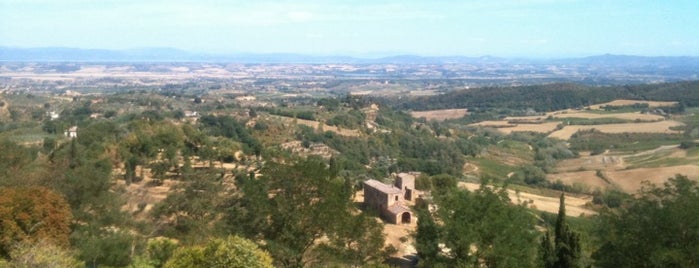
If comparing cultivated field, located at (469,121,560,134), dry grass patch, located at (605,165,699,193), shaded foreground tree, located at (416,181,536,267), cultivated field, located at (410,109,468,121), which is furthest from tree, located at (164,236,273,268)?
cultivated field, located at (410,109,468,121)

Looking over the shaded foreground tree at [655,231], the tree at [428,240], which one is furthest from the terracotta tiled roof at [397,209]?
the shaded foreground tree at [655,231]

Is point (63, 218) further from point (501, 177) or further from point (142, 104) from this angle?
point (142, 104)

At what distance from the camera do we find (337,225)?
20469mm

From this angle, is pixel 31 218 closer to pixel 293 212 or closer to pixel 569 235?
pixel 293 212

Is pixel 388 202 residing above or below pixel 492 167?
above

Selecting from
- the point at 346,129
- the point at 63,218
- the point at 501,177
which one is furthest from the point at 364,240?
the point at 346,129

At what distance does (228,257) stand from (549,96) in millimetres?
128655

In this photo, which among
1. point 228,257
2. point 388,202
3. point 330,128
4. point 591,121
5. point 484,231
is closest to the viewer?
point 228,257

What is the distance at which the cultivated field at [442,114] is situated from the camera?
121688 mm

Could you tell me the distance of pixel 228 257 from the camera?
1477cm

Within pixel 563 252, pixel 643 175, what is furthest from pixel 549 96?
pixel 563 252

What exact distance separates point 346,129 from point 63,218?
56.5 metres

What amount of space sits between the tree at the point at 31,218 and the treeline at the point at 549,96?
11519 centimetres

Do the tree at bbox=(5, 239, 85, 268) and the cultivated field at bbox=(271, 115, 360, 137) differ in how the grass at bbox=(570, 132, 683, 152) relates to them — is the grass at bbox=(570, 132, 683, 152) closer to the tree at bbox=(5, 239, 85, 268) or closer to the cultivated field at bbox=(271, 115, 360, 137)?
the cultivated field at bbox=(271, 115, 360, 137)
